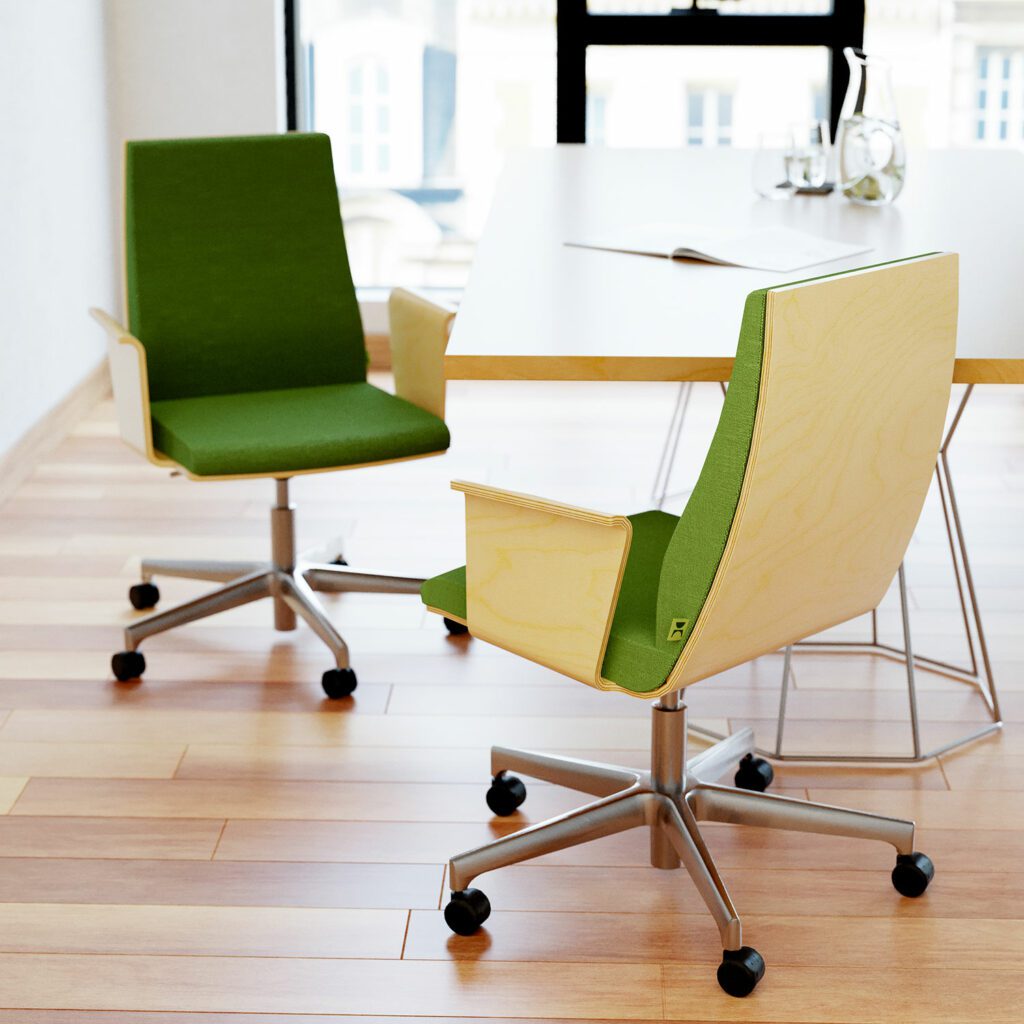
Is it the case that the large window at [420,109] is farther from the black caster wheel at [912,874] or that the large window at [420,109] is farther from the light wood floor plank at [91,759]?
the black caster wheel at [912,874]

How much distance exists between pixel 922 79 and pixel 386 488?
2353 millimetres

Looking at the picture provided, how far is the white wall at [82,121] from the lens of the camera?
3.87m

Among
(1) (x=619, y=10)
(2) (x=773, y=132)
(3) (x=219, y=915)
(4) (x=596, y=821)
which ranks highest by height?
(1) (x=619, y=10)

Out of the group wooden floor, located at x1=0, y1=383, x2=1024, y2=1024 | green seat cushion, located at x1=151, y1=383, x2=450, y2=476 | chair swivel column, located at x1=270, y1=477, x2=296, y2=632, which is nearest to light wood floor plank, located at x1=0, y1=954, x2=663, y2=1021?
wooden floor, located at x1=0, y1=383, x2=1024, y2=1024

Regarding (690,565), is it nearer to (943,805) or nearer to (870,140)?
(943,805)

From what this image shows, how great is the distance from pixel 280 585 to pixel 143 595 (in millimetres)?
352

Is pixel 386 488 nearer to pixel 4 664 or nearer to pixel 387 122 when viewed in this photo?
pixel 4 664

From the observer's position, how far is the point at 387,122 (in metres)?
5.11

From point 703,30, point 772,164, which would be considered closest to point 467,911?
point 772,164

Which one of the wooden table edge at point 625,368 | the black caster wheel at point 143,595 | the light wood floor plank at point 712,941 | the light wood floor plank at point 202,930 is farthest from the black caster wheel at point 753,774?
the black caster wheel at point 143,595

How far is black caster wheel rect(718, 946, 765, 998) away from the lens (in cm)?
193

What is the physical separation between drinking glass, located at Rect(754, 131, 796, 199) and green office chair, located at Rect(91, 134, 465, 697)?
2.25 feet

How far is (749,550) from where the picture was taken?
176 centimetres

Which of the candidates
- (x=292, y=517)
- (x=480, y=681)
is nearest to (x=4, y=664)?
(x=292, y=517)
